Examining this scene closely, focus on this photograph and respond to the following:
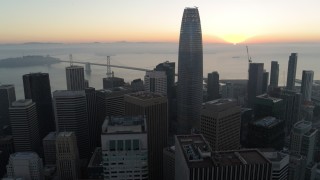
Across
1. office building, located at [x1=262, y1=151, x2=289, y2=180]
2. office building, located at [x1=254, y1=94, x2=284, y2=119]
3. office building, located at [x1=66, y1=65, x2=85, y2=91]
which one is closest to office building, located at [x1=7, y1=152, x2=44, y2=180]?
office building, located at [x1=66, y1=65, x2=85, y2=91]

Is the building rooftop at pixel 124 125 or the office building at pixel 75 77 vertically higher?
the building rooftop at pixel 124 125

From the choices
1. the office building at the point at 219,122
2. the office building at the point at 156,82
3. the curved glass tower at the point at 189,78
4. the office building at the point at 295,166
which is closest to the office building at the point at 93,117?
the office building at the point at 156,82

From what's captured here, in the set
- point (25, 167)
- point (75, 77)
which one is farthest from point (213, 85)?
point (25, 167)

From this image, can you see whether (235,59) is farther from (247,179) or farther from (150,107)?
(247,179)

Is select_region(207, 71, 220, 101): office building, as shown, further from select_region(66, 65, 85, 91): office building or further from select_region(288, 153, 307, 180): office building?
select_region(288, 153, 307, 180): office building

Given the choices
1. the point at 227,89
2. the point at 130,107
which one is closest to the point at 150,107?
the point at 130,107

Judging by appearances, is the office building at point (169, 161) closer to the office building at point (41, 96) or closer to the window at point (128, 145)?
the window at point (128, 145)
